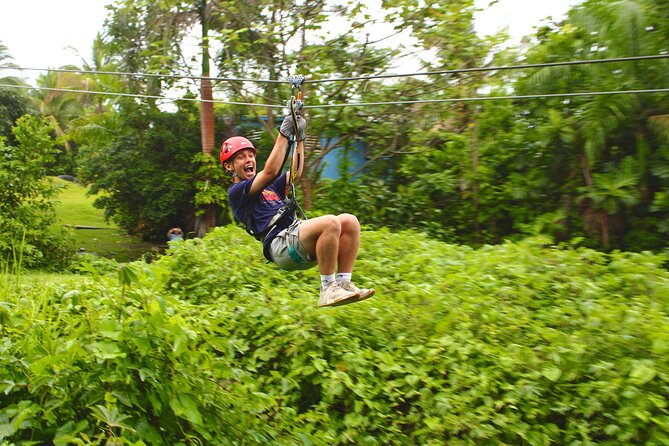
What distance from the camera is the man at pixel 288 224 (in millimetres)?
4641

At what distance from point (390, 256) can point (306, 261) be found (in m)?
2.94

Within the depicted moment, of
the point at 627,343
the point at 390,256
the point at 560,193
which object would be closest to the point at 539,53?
the point at 560,193

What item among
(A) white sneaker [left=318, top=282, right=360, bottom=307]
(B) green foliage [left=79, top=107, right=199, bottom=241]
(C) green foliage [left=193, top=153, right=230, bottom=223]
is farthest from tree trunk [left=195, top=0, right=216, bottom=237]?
(A) white sneaker [left=318, top=282, right=360, bottom=307]

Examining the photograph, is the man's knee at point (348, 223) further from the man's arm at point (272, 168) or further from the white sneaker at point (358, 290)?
the man's arm at point (272, 168)

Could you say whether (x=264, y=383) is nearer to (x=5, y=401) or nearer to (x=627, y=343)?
(x=5, y=401)

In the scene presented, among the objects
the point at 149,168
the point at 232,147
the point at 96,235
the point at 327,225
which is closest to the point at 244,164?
the point at 232,147

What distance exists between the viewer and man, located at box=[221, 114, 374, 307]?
4.64 m

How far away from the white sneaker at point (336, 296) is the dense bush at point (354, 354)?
0.76m

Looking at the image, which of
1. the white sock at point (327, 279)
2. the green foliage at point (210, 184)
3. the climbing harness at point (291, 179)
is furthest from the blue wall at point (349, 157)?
the white sock at point (327, 279)

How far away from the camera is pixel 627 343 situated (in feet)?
16.4

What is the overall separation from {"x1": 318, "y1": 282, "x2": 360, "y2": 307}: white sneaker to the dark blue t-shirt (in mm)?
561

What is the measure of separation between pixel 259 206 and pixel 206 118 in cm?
907

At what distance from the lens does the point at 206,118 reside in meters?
13.6

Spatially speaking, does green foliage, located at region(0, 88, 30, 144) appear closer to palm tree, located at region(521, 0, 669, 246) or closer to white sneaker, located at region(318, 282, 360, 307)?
palm tree, located at region(521, 0, 669, 246)
